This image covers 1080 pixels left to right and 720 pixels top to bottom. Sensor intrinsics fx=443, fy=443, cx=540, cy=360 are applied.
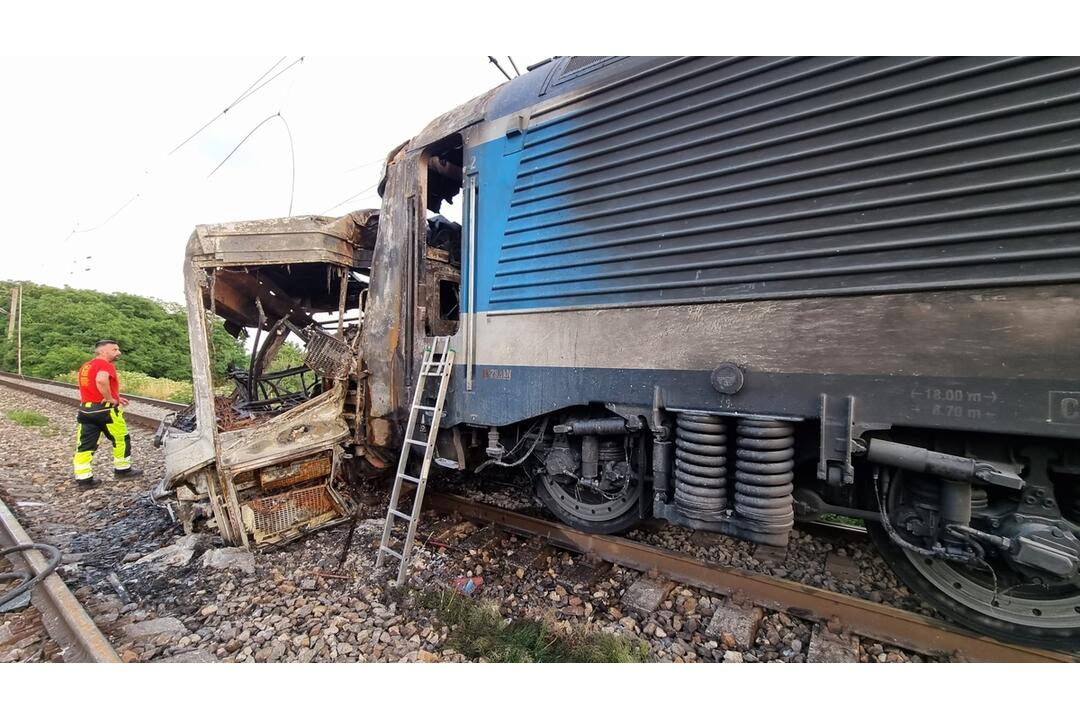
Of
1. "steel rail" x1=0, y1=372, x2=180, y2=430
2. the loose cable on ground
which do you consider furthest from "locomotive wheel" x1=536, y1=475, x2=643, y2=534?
"steel rail" x1=0, y1=372, x2=180, y2=430

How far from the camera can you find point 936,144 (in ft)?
6.81

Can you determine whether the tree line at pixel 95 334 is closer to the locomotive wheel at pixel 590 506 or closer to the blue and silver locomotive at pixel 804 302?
the locomotive wheel at pixel 590 506

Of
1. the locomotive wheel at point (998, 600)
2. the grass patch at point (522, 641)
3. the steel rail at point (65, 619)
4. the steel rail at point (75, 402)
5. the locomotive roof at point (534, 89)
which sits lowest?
the steel rail at point (65, 619)

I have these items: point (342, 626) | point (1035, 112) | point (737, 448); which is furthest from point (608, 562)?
point (1035, 112)

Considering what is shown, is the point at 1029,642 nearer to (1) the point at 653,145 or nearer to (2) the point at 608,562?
(2) the point at 608,562

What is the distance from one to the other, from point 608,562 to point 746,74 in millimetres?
3487

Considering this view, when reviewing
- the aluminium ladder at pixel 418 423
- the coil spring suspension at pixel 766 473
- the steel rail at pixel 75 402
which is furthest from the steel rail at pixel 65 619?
the steel rail at pixel 75 402

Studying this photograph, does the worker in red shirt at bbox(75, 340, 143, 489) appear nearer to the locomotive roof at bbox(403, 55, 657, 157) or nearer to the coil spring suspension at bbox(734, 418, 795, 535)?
the locomotive roof at bbox(403, 55, 657, 157)

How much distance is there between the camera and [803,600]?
2.85m

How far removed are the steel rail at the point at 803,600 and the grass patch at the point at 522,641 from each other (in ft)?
2.74

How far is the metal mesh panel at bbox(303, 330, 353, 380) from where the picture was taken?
177 inches

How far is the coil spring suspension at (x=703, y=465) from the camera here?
107 inches

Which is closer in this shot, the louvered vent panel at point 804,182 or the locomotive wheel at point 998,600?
the louvered vent panel at point 804,182

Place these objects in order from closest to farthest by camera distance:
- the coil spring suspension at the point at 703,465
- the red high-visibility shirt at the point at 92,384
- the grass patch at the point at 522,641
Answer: the grass patch at the point at 522,641 → the coil spring suspension at the point at 703,465 → the red high-visibility shirt at the point at 92,384
